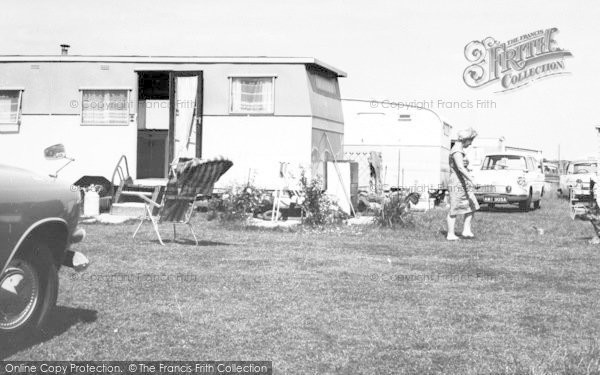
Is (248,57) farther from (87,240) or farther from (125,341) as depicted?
(125,341)

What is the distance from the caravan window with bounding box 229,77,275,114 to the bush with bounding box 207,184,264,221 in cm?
240

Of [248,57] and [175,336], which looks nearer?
[175,336]

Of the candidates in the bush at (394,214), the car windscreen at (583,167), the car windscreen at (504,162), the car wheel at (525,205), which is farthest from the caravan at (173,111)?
the car windscreen at (583,167)

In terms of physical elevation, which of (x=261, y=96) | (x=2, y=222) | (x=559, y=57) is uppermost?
(x=559, y=57)

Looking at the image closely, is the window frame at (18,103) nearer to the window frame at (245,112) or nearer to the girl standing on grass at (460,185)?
the window frame at (245,112)

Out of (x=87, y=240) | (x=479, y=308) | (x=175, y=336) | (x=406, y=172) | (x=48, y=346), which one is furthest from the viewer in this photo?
(x=406, y=172)

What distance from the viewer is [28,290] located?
4.88m

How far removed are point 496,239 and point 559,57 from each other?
662cm

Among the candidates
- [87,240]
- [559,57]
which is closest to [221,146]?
[87,240]

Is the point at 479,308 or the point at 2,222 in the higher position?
the point at 2,222

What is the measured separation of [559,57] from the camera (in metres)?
17.0

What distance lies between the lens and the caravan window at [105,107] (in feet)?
54.3

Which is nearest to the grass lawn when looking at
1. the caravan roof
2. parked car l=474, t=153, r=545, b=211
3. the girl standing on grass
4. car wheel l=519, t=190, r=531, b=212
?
the girl standing on grass

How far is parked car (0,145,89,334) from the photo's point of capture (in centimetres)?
446
